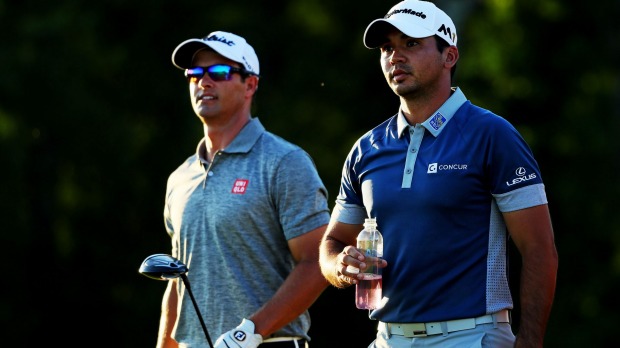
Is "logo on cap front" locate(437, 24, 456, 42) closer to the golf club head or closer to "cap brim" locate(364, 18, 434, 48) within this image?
"cap brim" locate(364, 18, 434, 48)

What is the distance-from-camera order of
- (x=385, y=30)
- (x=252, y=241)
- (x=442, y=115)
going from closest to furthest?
Answer: (x=442, y=115) < (x=385, y=30) < (x=252, y=241)

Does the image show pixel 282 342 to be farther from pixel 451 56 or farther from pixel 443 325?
pixel 451 56

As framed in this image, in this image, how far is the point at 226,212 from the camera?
22.0 ft

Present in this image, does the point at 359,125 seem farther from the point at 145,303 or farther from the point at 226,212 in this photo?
the point at 226,212

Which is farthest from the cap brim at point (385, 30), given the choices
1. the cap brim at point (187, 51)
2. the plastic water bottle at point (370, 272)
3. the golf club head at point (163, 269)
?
the cap brim at point (187, 51)

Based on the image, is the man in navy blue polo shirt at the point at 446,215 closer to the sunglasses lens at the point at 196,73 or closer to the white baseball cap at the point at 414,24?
the white baseball cap at the point at 414,24

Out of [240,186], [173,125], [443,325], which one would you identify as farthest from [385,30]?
[173,125]

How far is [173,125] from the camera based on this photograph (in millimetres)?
21250

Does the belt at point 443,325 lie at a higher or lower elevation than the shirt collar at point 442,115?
lower

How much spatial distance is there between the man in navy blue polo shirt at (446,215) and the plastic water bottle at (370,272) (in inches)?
1.6

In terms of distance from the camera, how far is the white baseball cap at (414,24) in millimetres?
5684

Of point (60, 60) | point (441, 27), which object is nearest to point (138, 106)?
point (60, 60)

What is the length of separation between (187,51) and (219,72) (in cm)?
22

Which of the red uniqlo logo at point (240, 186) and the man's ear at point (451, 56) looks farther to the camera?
the red uniqlo logo at point (240, 186)
